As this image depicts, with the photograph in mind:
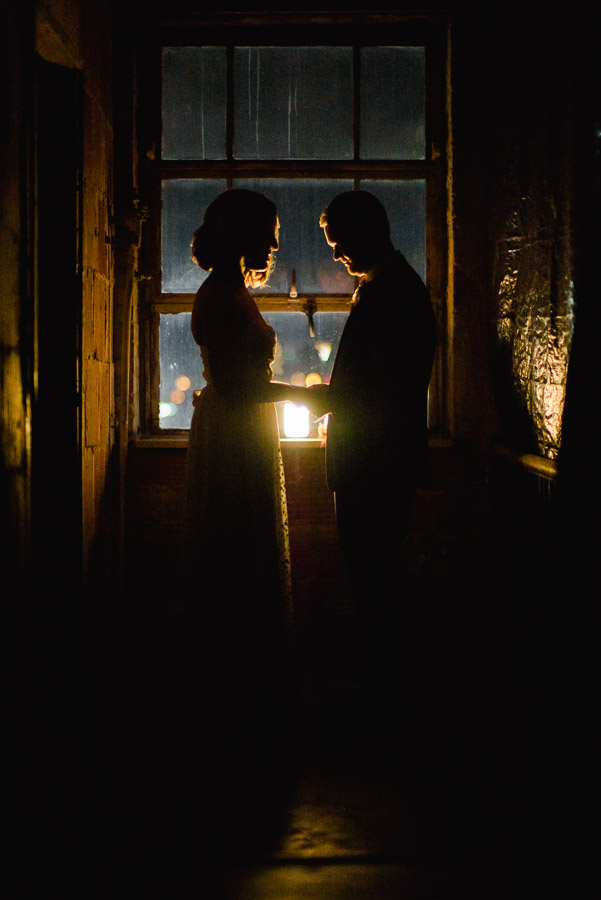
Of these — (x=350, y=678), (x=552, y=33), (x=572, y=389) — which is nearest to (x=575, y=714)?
(x=572, y=389)

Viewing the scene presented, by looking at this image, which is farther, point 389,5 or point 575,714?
point 389,5

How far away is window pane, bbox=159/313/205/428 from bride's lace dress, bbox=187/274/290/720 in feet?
3.14

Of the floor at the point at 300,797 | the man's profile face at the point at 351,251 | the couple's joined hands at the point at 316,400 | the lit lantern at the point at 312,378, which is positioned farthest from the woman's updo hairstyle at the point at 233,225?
the floor at the point at 300,797

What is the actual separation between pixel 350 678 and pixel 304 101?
8.55ft

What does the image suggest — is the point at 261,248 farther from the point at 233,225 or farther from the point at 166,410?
the point at 166,410

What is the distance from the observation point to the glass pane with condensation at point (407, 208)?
3.55 m

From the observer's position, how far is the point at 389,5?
3.37m

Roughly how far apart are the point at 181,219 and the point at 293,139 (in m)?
0.64

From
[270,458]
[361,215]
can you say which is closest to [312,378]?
[270,458]

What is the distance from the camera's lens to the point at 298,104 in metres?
3.54

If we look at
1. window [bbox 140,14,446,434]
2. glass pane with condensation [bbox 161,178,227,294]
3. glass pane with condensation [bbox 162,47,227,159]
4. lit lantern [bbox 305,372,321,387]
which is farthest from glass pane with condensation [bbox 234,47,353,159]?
lit lantern [bbox 305,372,321,387]

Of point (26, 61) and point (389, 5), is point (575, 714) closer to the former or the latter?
point (26, 61)

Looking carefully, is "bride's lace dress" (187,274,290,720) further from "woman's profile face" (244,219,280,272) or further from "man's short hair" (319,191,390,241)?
"man's short hair" (319,191,390,241)

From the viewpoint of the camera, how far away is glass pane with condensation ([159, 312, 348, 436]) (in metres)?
3.59
